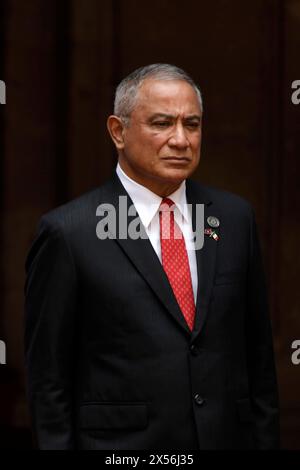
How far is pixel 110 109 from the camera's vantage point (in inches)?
149

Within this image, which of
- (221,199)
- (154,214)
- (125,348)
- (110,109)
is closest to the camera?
(125,348)

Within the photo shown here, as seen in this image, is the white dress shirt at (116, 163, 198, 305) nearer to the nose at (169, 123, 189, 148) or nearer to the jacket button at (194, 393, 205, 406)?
the nose at (169, 123, 189, 148)

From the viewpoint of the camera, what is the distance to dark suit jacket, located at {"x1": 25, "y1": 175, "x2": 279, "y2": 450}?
2562 mm

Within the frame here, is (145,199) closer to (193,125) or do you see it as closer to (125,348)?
(193,125)

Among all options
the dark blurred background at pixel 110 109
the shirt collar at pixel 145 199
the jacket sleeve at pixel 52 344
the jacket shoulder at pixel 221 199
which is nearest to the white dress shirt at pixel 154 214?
the shirt collar at pixel 145 199

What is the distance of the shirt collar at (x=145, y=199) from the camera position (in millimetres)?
2660

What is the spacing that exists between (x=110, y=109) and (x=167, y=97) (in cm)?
122

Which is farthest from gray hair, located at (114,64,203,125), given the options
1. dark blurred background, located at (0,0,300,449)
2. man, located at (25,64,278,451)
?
dark blurred background, located at (0,0,300,449)

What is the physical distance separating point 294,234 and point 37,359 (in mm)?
1516

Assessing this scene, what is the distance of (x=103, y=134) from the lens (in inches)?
149

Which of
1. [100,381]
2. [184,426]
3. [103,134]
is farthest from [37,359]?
[103,134]

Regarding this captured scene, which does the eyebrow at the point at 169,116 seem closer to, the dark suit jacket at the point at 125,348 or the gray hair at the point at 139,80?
the gray hair at the point at 139,80

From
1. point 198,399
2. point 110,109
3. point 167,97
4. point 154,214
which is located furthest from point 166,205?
point 110,109

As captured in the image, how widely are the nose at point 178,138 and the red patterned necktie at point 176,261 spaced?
17 centimetres
